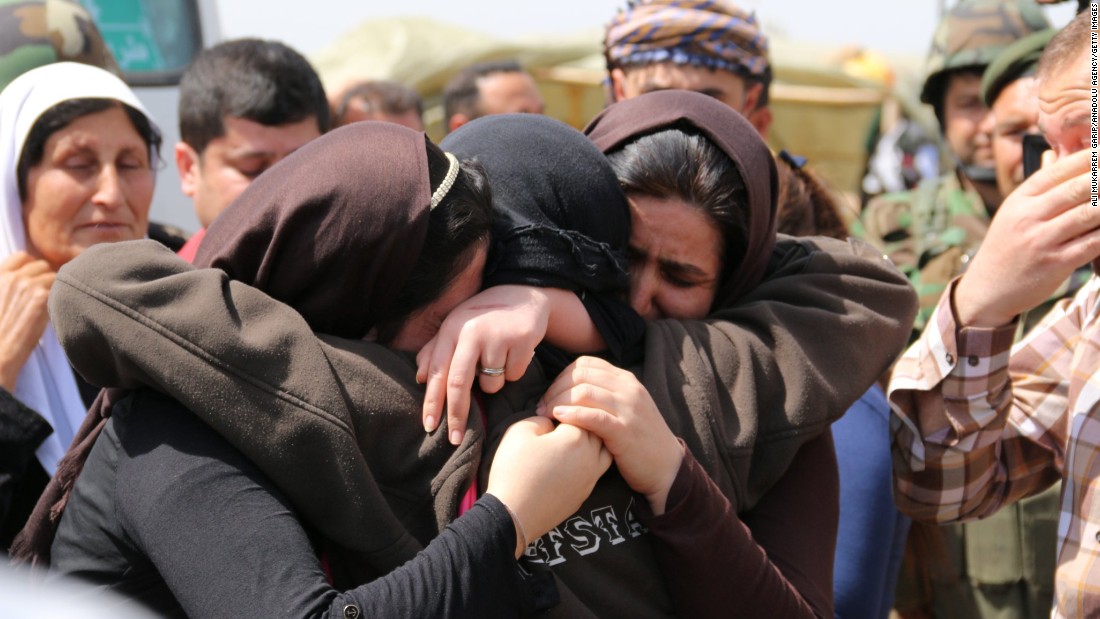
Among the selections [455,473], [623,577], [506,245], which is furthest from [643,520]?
[506,245]

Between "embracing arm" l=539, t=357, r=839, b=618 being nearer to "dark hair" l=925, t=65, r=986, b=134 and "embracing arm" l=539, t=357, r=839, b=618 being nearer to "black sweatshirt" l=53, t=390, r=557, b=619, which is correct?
"black sweatshirt" l=53, t=390, r=557, b=619

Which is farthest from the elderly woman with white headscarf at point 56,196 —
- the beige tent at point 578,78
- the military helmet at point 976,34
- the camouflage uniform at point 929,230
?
the beige tent at point 578,78

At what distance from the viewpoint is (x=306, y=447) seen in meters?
1.68

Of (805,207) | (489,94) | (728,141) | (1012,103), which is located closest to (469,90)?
(489,94)

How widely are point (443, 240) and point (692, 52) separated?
2.46m

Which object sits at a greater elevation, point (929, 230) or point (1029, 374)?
point (1029, 374)

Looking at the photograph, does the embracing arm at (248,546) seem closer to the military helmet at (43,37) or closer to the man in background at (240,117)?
the military helmet at (43,37)

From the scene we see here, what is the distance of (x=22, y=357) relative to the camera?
8.73 feet

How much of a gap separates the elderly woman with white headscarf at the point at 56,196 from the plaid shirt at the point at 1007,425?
69.7 inches

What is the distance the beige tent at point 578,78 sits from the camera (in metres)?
11.0

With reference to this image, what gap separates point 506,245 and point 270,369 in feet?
1.58

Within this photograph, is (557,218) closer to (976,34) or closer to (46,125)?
(46,125)

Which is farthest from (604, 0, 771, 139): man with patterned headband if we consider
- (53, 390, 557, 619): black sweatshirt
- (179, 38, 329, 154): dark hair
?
(53, 390, 557, 619): black sweatshirt

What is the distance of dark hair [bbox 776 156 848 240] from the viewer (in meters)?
3.30
